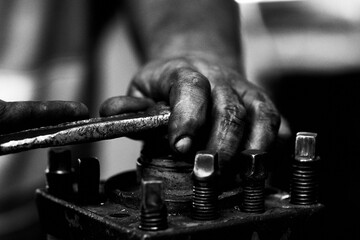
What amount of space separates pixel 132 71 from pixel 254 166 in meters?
1.06

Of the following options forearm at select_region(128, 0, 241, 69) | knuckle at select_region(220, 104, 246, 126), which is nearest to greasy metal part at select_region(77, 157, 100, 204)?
knuckle at select_region(220, 104, 246, 126)

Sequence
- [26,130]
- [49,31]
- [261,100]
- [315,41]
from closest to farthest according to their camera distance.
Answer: [26,130], [261,100], [49,31], [315,41]

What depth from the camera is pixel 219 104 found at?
52.1 inches

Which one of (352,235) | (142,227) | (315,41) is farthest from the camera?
(315,41)

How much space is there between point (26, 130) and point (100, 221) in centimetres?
22

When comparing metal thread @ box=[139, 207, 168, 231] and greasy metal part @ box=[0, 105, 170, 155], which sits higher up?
greasy metal part @ box=[0, 105, 170, 155]

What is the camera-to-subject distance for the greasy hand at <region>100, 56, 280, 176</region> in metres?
1.22

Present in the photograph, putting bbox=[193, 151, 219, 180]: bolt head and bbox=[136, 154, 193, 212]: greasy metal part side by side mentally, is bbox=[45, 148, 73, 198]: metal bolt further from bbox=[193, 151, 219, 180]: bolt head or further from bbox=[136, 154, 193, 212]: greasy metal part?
bbox=[193, 151, 219, 180]: bolt head

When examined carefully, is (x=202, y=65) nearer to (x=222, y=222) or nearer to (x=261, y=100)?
(x=261, y=100)

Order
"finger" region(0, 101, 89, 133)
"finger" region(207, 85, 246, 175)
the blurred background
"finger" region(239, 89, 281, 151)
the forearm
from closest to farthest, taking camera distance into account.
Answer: "finger" region(0, 101, 89, 133), "finger" region(207, 85, 246, 175), "finger" region(239, 89, 281, 151), the forearm, the blurred background

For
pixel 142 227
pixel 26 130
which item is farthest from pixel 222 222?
pixel 26 130

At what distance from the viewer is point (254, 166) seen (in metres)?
1.18

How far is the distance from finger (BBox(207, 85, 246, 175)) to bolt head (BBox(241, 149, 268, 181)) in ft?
0.28

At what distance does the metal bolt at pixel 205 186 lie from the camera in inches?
43.8
